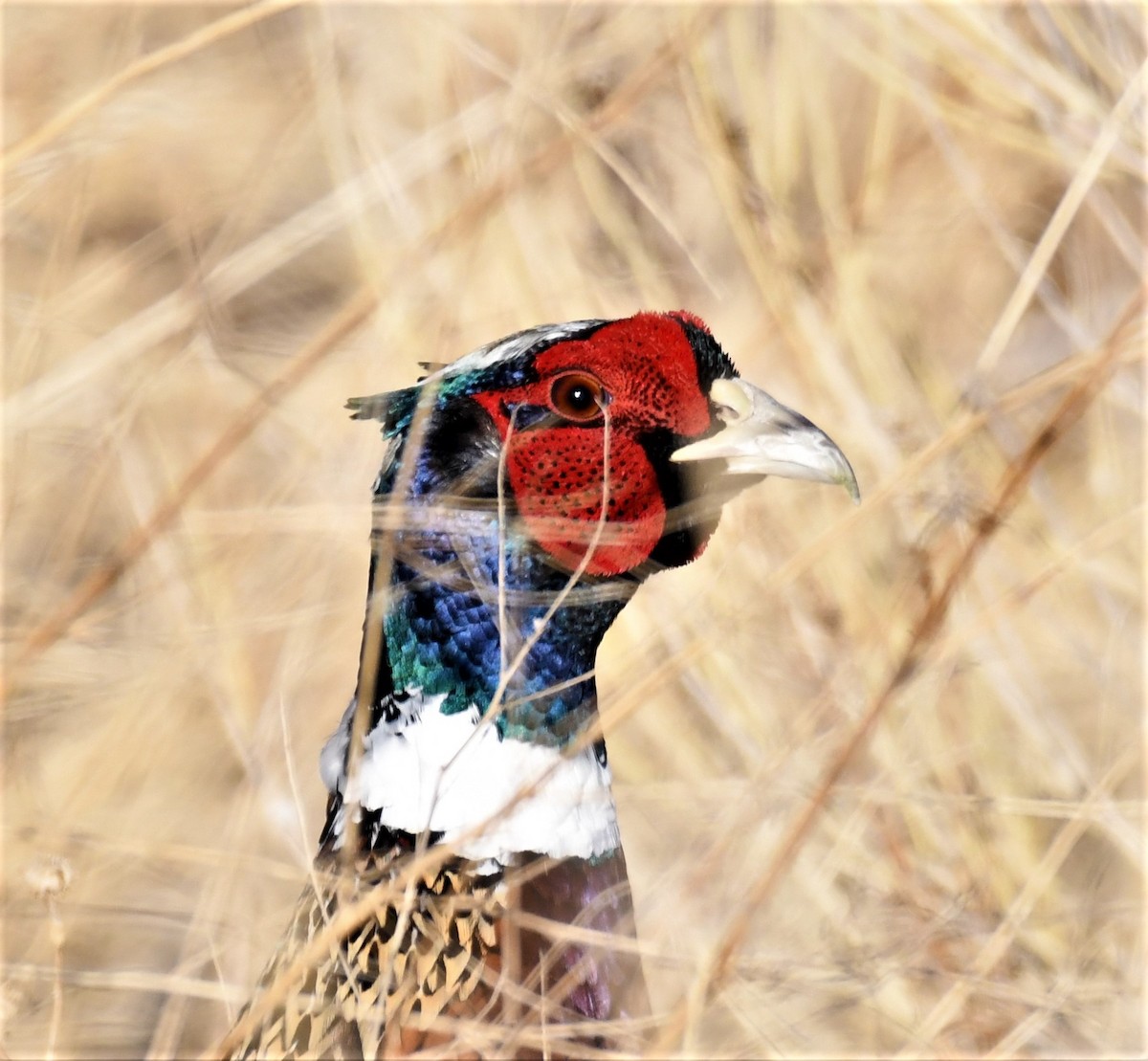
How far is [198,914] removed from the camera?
1.72 metres

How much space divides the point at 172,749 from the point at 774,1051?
70.4 inches

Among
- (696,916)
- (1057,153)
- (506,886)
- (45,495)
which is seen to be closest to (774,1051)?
(506,886)

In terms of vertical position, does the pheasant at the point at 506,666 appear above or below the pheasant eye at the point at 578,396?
below

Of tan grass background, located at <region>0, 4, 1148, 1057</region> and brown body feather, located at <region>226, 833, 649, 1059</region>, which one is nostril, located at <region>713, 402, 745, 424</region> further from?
brown body feather, located at <region>226, 833, 649, 1059</region>

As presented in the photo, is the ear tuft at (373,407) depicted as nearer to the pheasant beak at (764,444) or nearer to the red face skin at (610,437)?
the red face skin at (610,437)

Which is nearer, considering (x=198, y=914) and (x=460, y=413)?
(x=198, y=914)

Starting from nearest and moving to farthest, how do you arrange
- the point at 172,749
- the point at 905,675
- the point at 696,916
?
the point at 905,675, the point at 696,916, the point at 172,749

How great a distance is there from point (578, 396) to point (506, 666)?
A: 41 cm

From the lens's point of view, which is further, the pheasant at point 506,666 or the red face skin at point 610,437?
the red face skin at point 610,437

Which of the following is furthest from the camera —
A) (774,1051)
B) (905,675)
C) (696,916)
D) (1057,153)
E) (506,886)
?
(1057,153)

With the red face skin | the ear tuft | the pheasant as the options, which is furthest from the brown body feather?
the ear tuft

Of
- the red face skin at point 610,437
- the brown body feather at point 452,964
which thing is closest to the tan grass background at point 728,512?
the brown body feather at point 452,964

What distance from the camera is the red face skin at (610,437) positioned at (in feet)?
6.41

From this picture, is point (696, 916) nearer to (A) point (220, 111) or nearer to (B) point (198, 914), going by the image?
(B) point (198, 914)
